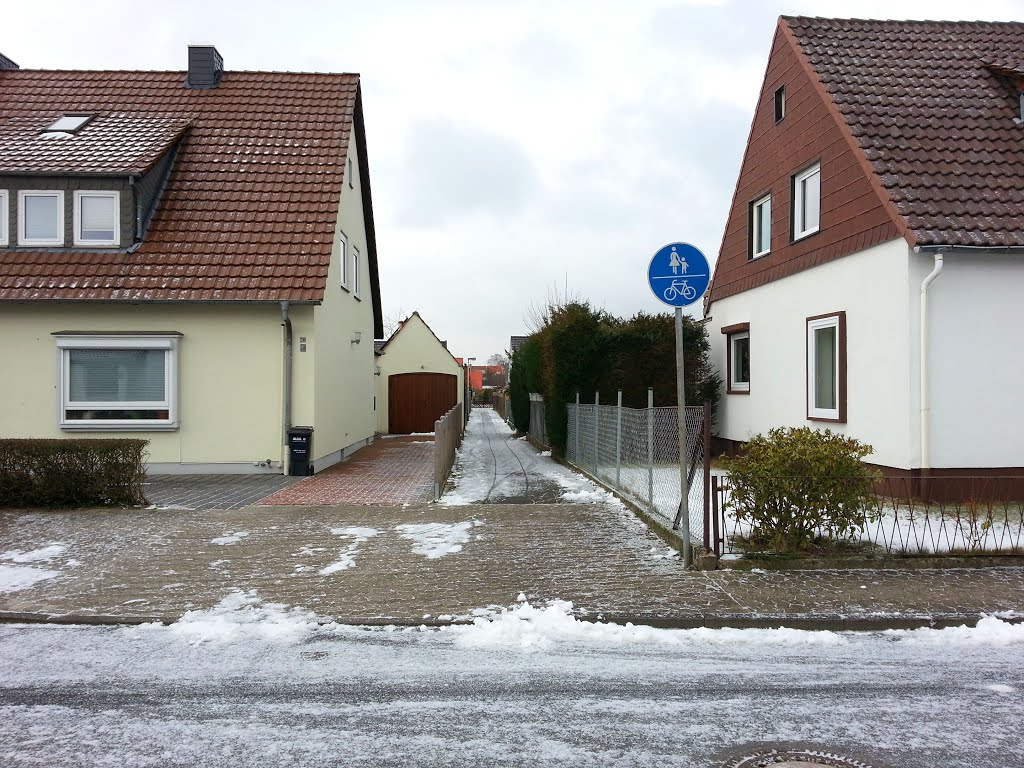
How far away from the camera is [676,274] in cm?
709

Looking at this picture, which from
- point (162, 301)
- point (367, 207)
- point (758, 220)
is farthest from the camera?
point (367, 207)

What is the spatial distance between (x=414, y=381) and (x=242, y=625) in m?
23.3

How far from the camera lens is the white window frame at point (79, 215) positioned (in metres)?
14.0

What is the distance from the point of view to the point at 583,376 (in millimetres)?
16469

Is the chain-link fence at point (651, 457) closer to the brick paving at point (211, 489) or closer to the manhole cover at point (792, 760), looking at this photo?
the manhole cover at point (792, 760)

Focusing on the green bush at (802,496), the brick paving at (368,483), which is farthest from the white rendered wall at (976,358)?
the brick paving at (368,483)

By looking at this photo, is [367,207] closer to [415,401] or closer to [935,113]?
[415,401]

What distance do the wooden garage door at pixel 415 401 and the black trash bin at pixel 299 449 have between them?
1485cm

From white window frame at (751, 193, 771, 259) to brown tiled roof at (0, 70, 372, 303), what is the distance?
840 centimetres

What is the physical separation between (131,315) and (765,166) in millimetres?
12273

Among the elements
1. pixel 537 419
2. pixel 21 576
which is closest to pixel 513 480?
pixel 21 576

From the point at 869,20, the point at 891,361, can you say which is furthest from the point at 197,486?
the point at 869,20

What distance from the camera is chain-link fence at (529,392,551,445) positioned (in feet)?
67.5

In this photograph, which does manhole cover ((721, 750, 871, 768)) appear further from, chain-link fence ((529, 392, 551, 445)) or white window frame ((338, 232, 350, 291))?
chain-link fence ((529, 392, 551, 445))
